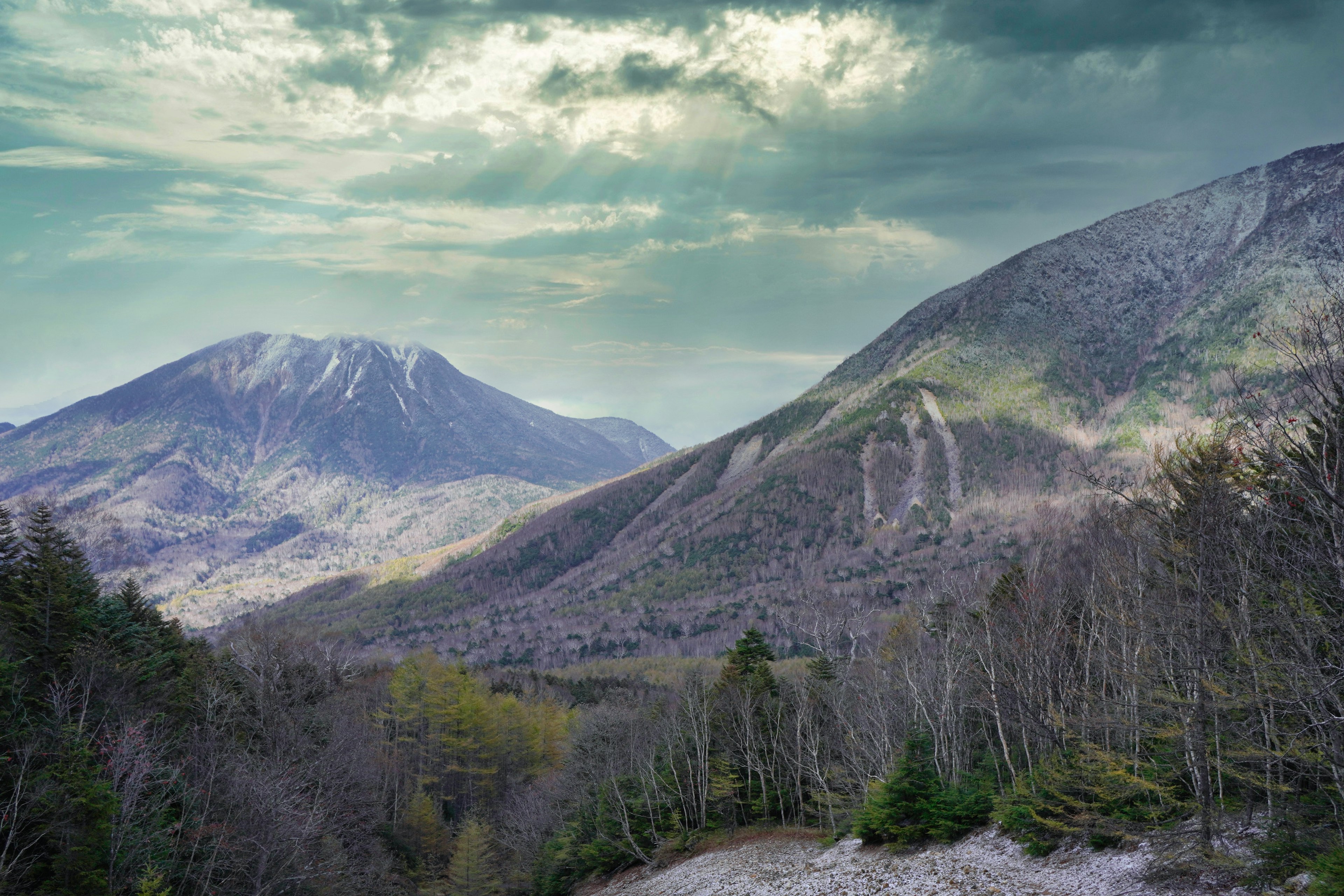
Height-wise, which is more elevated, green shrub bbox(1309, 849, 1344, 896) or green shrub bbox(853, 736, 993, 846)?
green shrub bbox(1309, 849, 1344, 896)

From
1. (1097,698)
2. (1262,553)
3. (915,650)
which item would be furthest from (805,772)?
(1262,553)

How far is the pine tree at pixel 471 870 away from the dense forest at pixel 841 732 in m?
0.27

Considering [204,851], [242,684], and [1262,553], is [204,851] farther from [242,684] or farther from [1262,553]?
[1262,553]

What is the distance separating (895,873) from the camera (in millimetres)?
27406

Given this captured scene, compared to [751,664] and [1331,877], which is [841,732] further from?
[1331,877]

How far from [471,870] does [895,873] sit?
97.0ft

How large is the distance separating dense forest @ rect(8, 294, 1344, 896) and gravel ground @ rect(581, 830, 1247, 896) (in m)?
0.83

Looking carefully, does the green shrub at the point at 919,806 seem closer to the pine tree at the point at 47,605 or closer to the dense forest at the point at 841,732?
the dense forest at the point at 841,732

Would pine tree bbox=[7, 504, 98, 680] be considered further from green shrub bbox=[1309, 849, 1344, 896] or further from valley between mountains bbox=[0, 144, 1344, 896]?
green shrub bbox=[1309, 849, 1344, 896]

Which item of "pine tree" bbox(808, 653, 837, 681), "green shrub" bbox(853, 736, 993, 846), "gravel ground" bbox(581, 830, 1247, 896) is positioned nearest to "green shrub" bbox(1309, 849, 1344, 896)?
"gravel ground" bbox(581, 830, 1247, 896)

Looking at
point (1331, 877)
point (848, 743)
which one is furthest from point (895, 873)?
point (1331, 877)

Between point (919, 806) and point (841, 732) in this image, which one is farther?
point (841, 732)

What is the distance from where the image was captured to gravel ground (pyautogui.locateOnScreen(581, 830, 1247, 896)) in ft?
69.1

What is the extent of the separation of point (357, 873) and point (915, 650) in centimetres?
3685
